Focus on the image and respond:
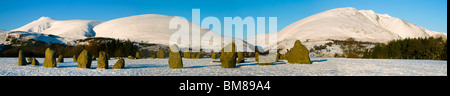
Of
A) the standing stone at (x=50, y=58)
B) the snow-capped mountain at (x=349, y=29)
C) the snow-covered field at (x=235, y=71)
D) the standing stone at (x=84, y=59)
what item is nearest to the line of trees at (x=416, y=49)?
the snow-covered field at (x=235, y=71)

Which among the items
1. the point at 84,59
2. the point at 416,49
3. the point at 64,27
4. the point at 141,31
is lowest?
the point at 84,59

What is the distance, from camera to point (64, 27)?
103000mm

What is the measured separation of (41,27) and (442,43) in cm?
13776

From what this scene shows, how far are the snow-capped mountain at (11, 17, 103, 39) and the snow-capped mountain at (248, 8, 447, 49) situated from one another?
223ft

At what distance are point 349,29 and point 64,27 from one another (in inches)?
4141

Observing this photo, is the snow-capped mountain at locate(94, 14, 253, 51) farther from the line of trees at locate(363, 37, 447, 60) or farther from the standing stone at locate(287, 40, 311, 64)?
the standing stone at locate(287, 40, 311, 64)

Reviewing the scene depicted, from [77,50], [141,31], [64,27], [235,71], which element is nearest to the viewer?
[235,71]

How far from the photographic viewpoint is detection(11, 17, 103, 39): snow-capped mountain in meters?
90.1

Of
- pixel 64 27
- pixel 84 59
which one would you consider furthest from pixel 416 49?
pixel 64 27

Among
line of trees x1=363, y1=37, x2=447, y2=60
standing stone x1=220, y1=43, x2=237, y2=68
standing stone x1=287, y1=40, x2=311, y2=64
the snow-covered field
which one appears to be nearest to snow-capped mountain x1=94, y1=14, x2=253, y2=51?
line of trees x1=363, y1=37, x2=447, y2=60

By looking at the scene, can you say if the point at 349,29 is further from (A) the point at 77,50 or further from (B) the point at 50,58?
(B) the point at 50,58

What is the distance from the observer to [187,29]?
9988 centimetres

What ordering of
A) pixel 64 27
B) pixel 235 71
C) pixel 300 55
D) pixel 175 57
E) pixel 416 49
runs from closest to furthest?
1. pixel 235 71
2. pixel 175 57
3. pixel 300 55
4. pixel 416 49
5. pixel 64 27

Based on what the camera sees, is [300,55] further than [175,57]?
Yes
